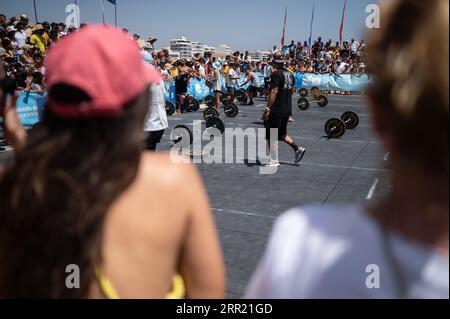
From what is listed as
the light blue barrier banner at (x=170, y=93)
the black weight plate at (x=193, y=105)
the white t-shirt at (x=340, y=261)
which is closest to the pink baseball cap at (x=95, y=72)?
the white t-shirt at (x=340, y=261)

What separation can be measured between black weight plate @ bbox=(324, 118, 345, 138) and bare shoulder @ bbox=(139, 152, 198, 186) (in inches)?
358

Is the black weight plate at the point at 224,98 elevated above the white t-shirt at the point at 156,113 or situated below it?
below

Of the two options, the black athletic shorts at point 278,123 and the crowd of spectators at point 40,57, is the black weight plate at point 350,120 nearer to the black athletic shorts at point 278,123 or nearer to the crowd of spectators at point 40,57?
the crowd of spectators at point 40,57

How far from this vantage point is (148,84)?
3.86 ft

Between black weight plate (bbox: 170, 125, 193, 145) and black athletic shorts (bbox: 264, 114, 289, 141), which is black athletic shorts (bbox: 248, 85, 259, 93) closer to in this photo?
black weight plate (bbox: 170, 125, 193, 145)

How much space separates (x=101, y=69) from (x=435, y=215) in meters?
0.84

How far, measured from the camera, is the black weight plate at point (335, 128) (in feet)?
32.3

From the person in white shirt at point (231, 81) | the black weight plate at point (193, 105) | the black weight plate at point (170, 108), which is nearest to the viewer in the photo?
the black weight plate at point (170, 108)

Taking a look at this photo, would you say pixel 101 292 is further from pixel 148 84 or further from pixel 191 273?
pixel 148 84

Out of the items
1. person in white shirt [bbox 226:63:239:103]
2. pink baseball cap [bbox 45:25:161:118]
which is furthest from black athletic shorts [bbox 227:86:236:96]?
pink baseball cap [bbox 45:25:161:118]

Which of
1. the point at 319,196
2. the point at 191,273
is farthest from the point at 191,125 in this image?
the point at 191,273

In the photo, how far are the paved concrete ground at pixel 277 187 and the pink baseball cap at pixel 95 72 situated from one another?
267 centimetres

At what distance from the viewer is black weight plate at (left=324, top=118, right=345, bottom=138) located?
9.84 metres

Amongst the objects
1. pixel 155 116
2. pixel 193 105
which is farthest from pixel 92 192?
pixel 193 105
